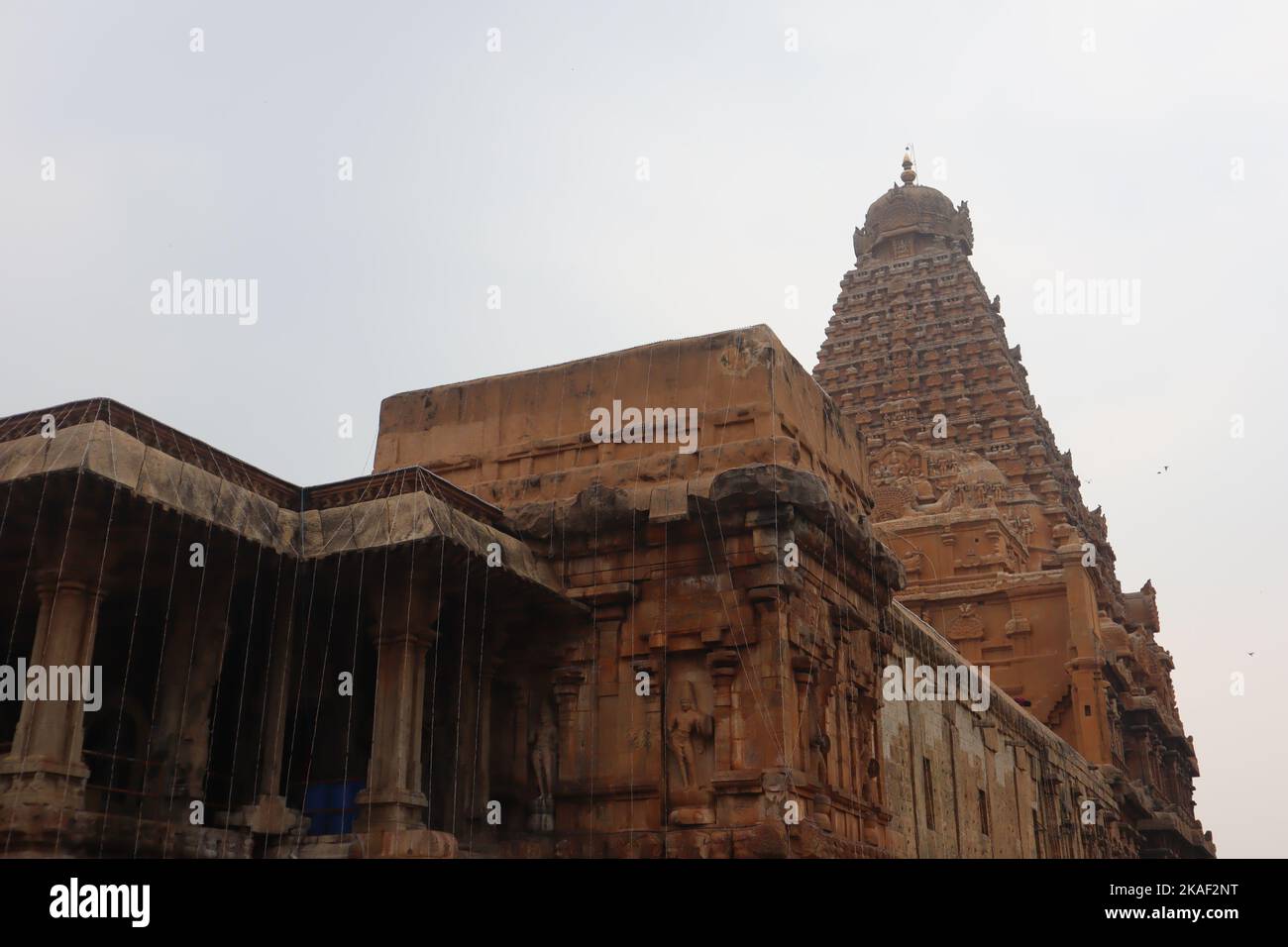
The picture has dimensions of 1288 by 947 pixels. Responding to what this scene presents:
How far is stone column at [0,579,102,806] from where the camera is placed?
37.4ft

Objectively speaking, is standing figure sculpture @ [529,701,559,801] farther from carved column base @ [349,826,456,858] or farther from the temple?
carved column base @ [349,826,456,858]

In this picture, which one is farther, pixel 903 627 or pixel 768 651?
pixel 903 627

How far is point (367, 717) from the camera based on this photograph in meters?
15.8

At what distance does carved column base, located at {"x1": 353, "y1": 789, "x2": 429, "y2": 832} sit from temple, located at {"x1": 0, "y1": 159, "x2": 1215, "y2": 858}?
0.03 meters

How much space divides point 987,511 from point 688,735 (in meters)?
24.2

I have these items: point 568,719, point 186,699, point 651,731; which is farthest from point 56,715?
point 651,731

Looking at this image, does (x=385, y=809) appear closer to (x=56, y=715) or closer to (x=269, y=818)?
(x=269, y=818)

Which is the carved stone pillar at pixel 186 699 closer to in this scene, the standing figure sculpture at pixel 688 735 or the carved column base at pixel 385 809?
the carved column base at pixel 385 809

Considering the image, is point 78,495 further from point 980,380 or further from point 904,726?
point 980,380

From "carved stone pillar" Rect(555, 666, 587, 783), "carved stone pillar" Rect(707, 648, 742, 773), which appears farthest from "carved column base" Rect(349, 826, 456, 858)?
"carved stone pillar" Rect(707, 648, 742, 773)

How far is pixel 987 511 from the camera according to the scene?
37469mm
